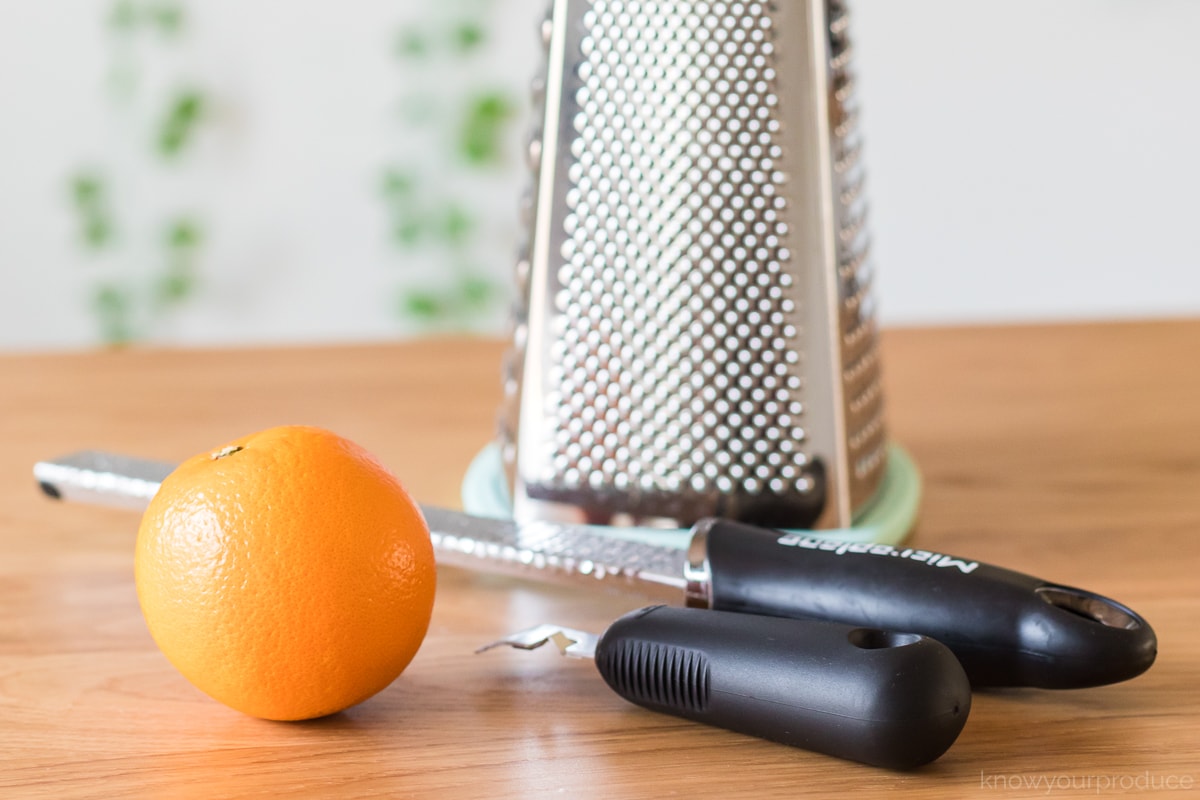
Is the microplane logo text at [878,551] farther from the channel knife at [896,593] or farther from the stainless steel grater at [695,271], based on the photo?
the stainless steel grater at [695,271]

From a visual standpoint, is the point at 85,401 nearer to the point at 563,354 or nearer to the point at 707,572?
the point at 563,354

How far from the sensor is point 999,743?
45 centimetres

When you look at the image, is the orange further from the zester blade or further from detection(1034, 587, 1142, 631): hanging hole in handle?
detection(1034, 587, 1142, 631): hanging hole in handle

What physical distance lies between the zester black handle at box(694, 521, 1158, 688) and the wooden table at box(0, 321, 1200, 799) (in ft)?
0.11

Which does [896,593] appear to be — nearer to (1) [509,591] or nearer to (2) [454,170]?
(1) [509,591]

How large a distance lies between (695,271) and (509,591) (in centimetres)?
18

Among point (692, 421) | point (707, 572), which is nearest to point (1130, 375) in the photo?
point (692, 421)

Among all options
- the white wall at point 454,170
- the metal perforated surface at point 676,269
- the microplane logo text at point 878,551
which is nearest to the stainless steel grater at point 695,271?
the metal perforated surface at point 676,269

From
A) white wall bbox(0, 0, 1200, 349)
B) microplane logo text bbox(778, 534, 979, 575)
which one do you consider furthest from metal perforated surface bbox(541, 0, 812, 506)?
white wall bbox(0, 0, 1200, 349)

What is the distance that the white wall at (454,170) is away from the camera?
2012 millimetres

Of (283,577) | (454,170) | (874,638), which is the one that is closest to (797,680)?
(874,638)

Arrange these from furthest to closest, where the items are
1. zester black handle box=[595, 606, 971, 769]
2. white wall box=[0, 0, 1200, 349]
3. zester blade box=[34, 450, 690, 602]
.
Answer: white wall box=[0, 0, 1200, 349] → zester blade box=[34, 450, 690, 602] → zester black handle box=[595, 606, 971, 769]

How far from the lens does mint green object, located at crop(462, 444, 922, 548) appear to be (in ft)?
2.10

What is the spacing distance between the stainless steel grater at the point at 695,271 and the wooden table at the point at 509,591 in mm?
77
